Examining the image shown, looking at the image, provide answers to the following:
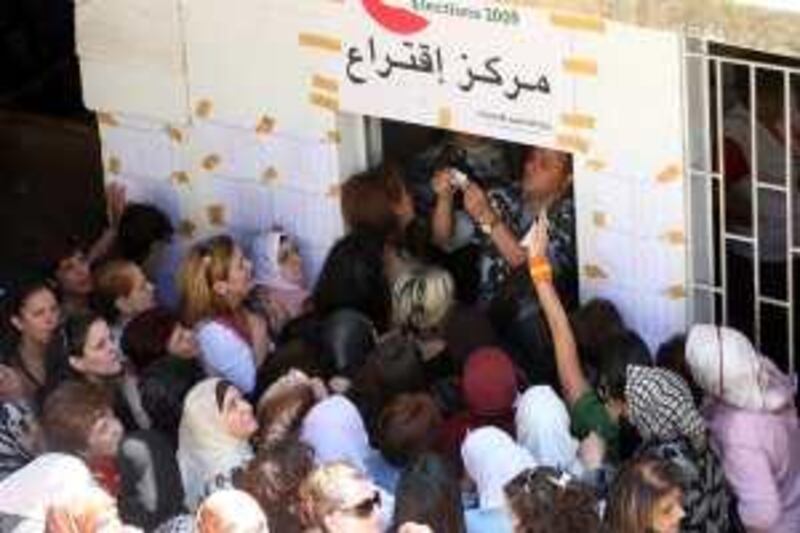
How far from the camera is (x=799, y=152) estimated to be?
10000 millimetres

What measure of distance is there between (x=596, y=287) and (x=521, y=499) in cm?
198

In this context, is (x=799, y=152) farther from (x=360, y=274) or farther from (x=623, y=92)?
(x=360, y=274)

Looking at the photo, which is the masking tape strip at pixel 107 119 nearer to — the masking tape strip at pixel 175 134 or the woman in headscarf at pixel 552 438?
the masking tape strip at pixel 175 134

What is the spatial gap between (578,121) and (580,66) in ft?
0.75

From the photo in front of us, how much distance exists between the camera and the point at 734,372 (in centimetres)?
924

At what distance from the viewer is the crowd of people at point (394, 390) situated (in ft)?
28.7

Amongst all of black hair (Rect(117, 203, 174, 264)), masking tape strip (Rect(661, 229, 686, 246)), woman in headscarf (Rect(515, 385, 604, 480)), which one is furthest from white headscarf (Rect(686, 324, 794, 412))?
black hair (Rect(117, 203, 174, 264))

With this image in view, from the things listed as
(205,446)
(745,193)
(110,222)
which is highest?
(745,193)

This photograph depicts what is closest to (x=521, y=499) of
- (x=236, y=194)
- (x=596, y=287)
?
(x=596, y=287)

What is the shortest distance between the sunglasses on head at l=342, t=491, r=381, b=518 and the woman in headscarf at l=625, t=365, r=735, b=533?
1019 mm

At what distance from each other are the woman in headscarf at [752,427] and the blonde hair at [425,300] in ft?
4.02

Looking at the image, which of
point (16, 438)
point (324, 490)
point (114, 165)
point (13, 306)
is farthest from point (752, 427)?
point (114, 165)

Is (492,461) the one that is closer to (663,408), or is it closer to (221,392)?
(663,408)

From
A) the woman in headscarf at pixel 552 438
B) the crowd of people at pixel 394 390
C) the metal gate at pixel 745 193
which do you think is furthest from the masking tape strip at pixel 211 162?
the woman in headscarf at pixel 552 438
